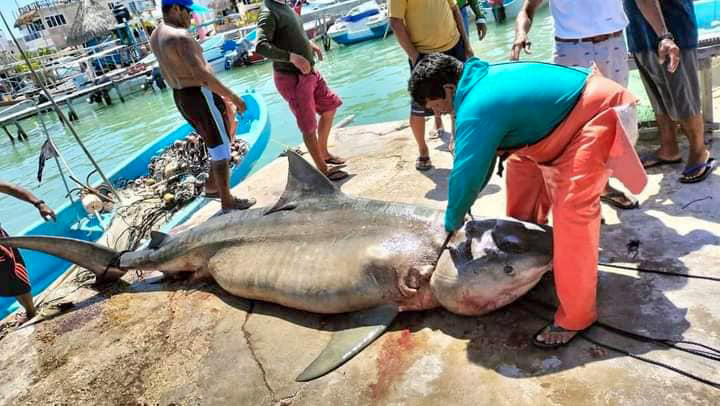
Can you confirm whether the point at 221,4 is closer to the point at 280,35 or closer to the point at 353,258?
the point at 280,35

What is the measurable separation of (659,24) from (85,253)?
16.8ft

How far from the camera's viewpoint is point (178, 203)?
23.0 ft

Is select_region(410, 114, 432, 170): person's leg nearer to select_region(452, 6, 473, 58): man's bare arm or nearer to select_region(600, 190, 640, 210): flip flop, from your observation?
select_region(452, 6, 473, 58): man's bare arm

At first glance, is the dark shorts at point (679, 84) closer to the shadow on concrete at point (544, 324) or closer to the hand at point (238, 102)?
the shadow on concrete at point (544, 324)

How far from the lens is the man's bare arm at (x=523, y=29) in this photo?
3938 mm

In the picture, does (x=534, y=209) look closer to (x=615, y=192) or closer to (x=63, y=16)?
(x=615, y=192)

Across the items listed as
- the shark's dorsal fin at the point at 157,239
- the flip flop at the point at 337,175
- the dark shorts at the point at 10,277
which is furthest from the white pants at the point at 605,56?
the dark shorts at the point at 10,277

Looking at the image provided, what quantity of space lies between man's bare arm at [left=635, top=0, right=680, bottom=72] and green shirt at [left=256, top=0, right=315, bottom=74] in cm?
328

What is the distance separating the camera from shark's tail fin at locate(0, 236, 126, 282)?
15.5 ft

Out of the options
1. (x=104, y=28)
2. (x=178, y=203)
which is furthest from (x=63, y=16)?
(x=178, y=203)

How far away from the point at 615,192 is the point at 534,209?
834 mm

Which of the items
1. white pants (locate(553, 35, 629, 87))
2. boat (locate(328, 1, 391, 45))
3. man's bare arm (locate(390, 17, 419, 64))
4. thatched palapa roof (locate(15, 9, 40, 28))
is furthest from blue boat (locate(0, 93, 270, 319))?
thatched palapa roof (locate(15, 9, 40, 28))

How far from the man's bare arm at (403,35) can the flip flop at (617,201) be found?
2263 mm

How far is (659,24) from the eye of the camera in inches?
136
